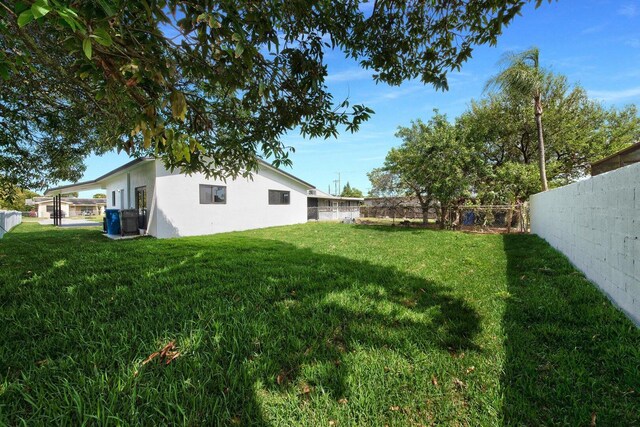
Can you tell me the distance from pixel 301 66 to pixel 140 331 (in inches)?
147

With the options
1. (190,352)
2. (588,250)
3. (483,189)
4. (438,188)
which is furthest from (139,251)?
(483,189)

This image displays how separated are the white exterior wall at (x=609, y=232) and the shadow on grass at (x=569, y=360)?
275mm

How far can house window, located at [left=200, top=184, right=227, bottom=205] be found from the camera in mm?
13073

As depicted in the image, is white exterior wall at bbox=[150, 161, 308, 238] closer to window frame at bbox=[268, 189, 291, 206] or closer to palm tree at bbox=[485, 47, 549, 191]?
window frame at bbox=[268, 189, 291, 206]

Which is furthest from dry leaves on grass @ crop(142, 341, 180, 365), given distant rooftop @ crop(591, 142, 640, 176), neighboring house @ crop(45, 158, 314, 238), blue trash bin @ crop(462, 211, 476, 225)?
blue trash bin @ crop(462, 211, 476, 225)

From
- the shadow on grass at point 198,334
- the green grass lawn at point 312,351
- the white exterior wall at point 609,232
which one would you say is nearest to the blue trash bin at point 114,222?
the shadow on grass at point 198,334

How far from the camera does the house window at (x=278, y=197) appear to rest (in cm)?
1662

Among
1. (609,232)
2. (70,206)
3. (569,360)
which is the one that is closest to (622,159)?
(609,232)

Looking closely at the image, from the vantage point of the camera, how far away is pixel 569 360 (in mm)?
2381

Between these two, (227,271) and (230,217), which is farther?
(230,217)

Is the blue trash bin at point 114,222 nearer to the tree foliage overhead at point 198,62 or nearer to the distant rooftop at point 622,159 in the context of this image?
the tree foliage overhead at point 198,62

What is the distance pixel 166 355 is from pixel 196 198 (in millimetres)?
11376

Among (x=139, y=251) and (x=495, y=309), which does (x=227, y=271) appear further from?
(x=495, y=309)

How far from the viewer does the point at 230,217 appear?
46.7 feet
